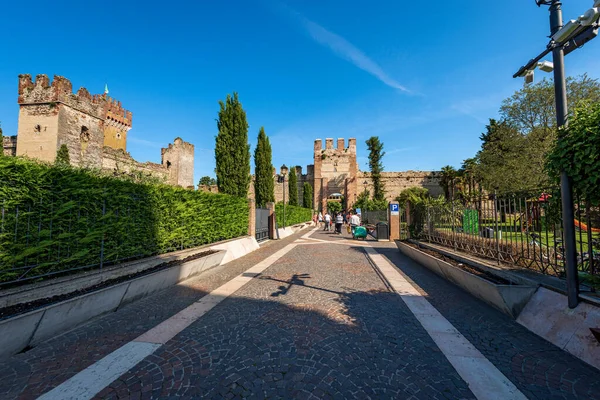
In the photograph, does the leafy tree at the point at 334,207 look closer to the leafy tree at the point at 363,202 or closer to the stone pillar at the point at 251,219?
the leafy tree at the point at 363,202

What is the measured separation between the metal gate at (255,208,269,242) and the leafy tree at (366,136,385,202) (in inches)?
1121

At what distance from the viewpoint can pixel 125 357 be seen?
114 inches

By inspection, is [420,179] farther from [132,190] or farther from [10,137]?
[10,137]

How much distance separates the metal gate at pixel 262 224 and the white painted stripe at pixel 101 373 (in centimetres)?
1125

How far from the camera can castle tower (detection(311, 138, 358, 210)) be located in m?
41.1

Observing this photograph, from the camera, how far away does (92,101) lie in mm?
25891

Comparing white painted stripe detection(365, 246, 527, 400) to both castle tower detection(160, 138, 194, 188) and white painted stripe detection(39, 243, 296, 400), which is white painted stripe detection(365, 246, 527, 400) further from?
castle tower detection(160, 138, 194, 188)

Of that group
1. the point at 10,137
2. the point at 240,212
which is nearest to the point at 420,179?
the point at 240,212

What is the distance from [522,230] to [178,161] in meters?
41.0

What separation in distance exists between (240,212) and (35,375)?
996cm

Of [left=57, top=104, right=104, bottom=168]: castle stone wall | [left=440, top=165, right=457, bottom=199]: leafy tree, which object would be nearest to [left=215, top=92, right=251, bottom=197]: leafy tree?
[left=57, top=104, right=104, bottom=168]: castle stone wall

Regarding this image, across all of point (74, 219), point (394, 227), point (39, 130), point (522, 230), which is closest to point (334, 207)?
point (394, 227)

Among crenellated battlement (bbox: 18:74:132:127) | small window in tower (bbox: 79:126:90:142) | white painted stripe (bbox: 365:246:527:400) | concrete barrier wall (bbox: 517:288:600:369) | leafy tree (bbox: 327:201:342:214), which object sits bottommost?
white painted stripe (bbox: 365:246:527:400)

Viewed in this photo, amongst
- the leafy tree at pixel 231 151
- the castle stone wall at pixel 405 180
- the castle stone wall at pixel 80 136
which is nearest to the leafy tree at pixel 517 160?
the leafy tree at pixel 231 151
